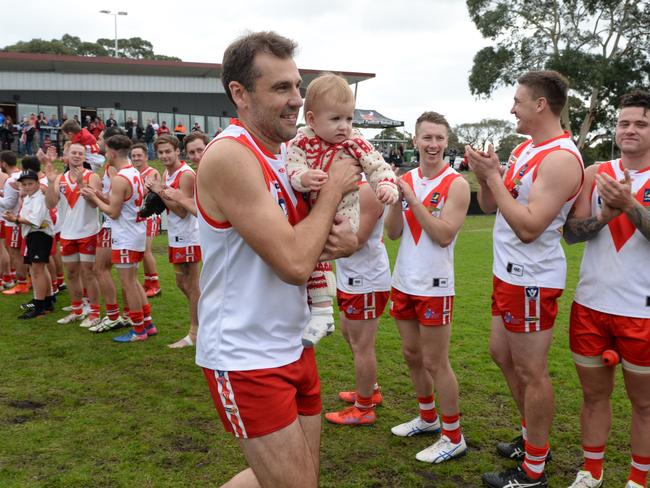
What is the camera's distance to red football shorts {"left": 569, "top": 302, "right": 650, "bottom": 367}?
125 inches

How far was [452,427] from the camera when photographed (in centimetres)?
396

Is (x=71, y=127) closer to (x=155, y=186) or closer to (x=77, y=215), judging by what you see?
(x=77, y=215)

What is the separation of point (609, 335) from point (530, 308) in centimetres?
49

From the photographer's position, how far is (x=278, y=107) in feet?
7.13

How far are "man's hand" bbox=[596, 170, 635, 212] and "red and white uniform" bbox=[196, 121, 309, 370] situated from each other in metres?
1.94

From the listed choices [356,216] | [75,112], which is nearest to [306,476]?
[356,216]

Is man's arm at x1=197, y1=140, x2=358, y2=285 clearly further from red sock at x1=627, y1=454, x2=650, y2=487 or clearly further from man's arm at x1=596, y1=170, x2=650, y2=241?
red sock at x1=627, y1=454, x2=650, y2=487

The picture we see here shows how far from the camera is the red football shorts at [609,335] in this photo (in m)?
3.18

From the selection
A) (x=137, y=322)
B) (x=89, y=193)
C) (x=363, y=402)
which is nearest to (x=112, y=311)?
(x=137, y=322)

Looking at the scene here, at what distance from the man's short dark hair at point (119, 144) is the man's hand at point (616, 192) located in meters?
5.55

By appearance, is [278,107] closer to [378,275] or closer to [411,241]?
[411,241]

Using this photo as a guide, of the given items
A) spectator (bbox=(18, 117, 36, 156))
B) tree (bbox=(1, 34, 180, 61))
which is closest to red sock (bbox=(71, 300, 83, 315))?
spectator (bbox=(18, 117, 36, 156))

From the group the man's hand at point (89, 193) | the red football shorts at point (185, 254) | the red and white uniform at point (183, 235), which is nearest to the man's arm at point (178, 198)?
the red and white uniform at point (183, 235)

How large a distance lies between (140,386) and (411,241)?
314 cm
